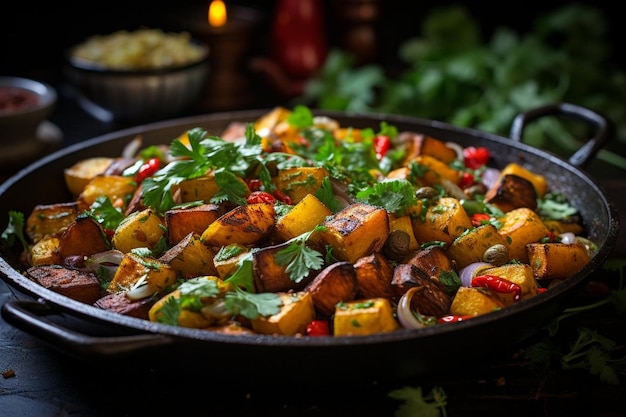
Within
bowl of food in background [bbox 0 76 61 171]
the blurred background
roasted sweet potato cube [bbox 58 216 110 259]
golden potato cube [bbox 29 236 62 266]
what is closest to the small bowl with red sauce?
bowl of food in background [bbox 0 76 61 171]

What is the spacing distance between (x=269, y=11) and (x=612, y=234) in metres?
4.64

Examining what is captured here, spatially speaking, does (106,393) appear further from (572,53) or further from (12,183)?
(572,53)

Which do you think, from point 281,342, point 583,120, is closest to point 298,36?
point 583,120

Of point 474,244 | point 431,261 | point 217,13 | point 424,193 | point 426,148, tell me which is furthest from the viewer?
point 217,13

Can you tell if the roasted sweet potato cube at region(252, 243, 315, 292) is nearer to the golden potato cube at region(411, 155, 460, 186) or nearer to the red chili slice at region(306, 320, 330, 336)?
the red chili slice at region(306, 320, 330, 336)

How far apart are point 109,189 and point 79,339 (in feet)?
4.04

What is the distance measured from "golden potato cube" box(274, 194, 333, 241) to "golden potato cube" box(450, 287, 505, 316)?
1.84 ft

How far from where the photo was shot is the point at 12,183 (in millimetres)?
3168

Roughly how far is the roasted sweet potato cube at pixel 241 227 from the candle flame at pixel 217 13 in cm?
280

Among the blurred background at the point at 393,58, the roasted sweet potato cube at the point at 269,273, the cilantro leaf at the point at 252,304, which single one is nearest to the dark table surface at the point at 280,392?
the cilantro leaf at the point at 252,304

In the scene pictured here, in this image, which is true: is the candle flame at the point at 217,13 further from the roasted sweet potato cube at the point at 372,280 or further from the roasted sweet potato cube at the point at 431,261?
the roasted sweet potato cube at the point at 372,280

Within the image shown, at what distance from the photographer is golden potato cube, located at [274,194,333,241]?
→ 2582 mm

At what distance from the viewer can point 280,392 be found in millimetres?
2275

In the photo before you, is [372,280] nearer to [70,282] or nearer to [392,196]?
[392,196]
